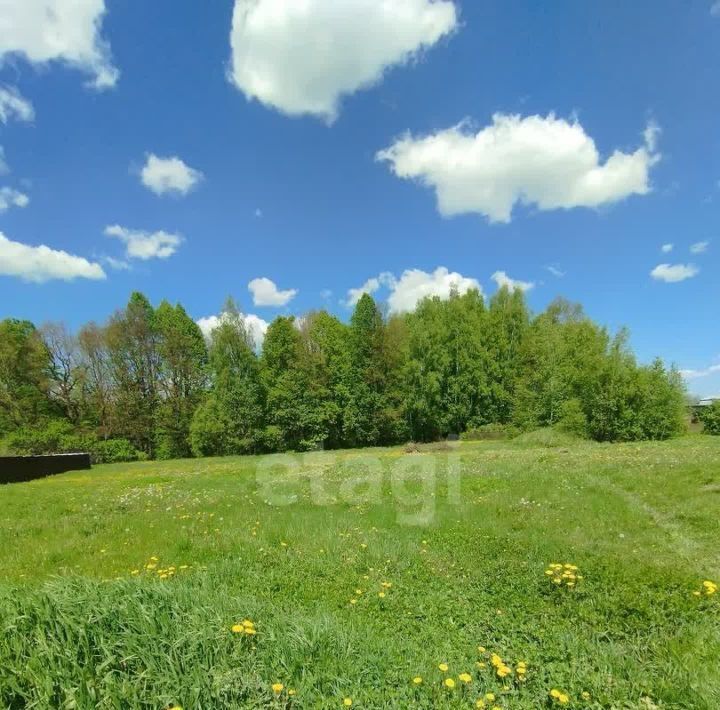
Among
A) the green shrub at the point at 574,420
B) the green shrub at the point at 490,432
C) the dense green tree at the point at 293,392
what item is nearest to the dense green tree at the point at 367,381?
the dense green tree at the point at 293,392

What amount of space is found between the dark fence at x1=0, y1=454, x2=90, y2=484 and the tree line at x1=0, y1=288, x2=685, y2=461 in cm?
1316

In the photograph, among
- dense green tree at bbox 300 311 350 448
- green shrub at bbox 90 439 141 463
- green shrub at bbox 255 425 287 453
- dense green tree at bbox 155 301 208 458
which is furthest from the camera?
dense green tree at bbox 300 311 350 448

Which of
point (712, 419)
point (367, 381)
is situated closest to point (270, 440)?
point (367, 381)

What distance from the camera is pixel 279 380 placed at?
172ft

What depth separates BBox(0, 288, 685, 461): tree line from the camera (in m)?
49.5

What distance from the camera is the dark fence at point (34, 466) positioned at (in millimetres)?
30497

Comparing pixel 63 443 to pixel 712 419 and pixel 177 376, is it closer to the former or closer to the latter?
pixel 177 376

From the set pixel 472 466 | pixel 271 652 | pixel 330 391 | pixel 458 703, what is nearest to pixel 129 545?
pixel 271 652

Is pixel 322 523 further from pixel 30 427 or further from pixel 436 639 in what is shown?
pixel 30 427

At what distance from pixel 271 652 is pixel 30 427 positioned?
55.5m

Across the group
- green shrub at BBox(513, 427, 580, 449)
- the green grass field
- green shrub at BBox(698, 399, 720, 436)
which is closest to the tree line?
green shrub at BBox(513, 427, 580, 449)

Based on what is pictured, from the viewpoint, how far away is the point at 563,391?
4762 centimetres

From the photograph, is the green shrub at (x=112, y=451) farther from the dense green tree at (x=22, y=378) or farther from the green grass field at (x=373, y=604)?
the green grass field at (x=373, y=604)

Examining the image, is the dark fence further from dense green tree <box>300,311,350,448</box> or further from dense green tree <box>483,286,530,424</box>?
dense green tree <box>483,286,530,424</box>
